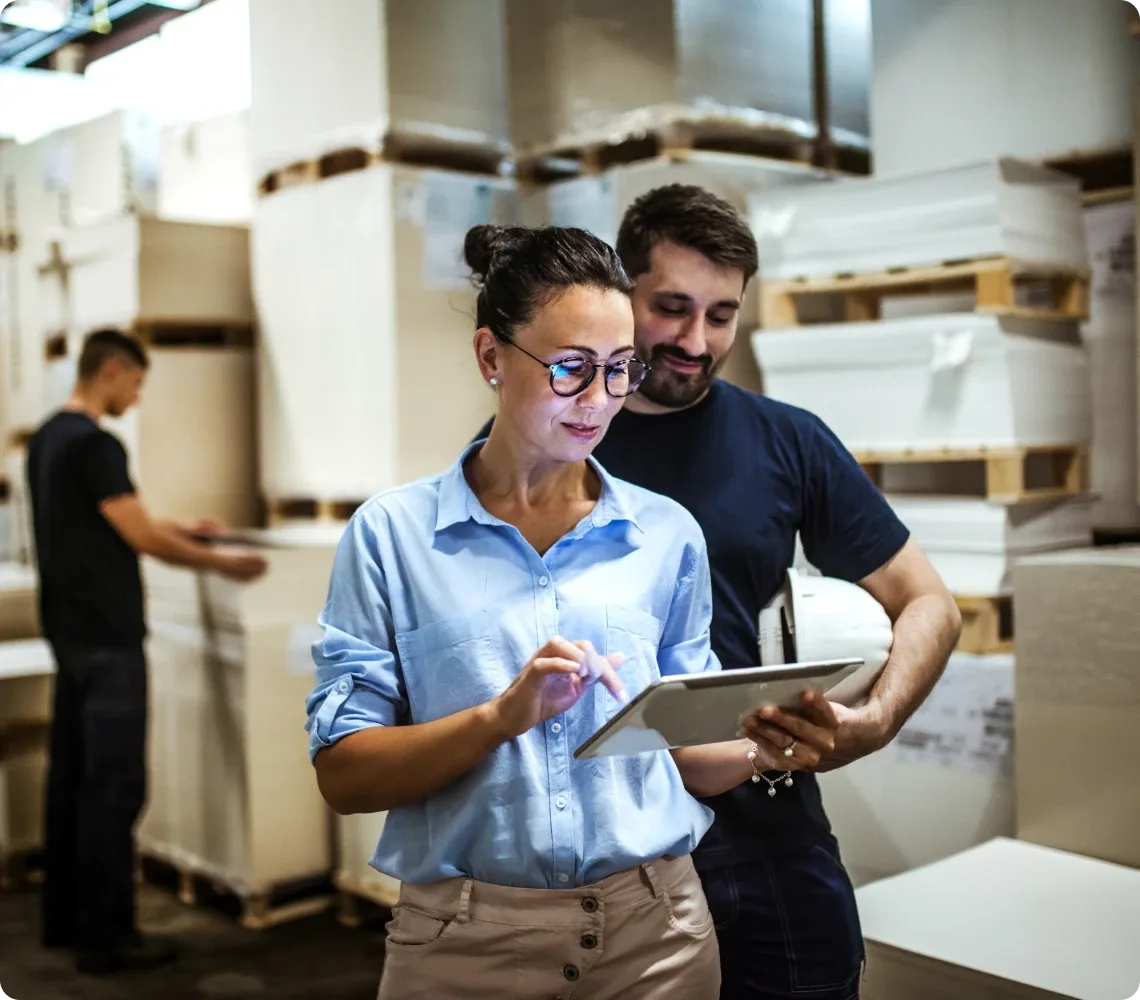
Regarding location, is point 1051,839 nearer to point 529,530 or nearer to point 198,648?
point 529,530

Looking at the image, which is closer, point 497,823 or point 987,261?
point 497,823

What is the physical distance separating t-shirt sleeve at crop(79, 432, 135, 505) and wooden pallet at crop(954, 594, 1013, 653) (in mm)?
2684

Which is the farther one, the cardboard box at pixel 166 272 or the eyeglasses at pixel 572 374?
the cardboard box at pixel 166 272

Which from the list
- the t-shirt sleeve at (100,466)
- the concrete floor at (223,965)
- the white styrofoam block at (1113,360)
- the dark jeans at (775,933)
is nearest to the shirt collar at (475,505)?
the dark jeans at (775,933)

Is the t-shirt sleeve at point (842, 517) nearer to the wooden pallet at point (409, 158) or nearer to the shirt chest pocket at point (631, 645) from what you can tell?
the shirt chest pocket at point (631, 645)

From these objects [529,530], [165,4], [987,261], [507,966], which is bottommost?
[507,966]

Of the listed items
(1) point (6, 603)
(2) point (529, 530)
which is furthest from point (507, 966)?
(1) point (6, 603)

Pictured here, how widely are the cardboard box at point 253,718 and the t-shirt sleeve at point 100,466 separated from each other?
0.46 meters

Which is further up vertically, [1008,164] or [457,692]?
[1008,164]

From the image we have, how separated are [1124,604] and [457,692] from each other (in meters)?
1.59

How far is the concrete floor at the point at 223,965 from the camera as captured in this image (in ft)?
13.0

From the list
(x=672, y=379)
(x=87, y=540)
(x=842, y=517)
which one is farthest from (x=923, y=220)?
(x=87, y=540)

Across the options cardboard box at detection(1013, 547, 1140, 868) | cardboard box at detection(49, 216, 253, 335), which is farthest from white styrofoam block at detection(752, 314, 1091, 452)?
cardboard box at detection(49, 216, 253, 335)

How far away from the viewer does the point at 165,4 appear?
3.25 metres
